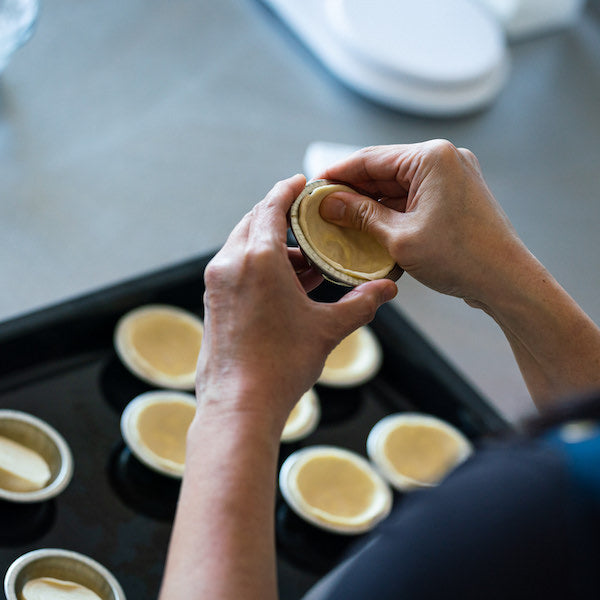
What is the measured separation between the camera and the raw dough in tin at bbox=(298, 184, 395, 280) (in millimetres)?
876

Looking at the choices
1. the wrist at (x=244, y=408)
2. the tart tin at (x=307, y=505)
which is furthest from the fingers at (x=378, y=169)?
the tart tin at (x=307, y=505)

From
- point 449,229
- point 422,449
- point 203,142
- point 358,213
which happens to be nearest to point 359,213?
point 358,213

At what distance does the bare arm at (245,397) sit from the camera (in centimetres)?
61

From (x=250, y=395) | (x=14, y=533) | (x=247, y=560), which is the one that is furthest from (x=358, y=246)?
(x=14, y=533)

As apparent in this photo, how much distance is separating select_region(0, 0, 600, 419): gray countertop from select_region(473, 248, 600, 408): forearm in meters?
0.51

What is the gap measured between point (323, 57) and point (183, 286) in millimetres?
682

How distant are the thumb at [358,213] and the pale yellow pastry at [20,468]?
1.61 feet

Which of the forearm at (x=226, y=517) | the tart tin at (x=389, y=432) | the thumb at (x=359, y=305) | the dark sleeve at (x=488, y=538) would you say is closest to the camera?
the dark sleeve at (x=488, y=538)

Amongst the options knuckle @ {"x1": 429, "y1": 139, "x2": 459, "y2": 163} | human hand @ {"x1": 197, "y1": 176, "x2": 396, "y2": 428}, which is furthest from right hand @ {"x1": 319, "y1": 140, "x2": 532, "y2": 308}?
human hand @ {"x1": 197, "y1": 176, "x2": 396, "y2": 428}

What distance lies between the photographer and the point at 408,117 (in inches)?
69.4

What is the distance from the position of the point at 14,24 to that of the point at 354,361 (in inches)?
32.1

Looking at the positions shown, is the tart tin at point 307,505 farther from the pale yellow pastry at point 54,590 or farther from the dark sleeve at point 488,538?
the dark sleeve at point 488,538

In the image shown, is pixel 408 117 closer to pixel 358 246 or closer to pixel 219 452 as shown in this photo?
pixel 358 246

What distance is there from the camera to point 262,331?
709 mm
